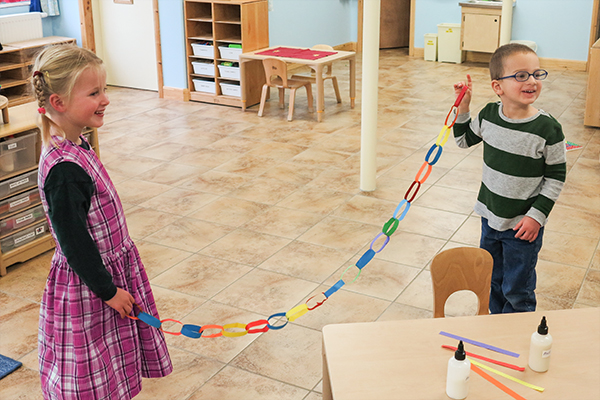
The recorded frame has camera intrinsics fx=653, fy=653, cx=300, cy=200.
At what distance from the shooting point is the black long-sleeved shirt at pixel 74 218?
1960mm

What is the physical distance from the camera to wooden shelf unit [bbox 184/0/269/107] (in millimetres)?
7645

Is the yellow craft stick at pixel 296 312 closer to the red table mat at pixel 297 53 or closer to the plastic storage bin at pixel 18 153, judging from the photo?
the plastic storage bin at pixel 18 153

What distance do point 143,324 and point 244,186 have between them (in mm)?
3031

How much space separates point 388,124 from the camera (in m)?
7.02

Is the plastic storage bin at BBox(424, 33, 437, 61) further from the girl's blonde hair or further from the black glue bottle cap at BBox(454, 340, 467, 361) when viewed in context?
the black glue bottle cap at BBox(454, 340, 467, 361)

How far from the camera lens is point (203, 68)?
802cm

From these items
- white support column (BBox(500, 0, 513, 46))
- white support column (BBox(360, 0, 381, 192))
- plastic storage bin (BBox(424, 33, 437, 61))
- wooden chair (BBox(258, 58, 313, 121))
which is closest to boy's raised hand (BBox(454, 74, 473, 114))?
white support column (BBox(360, 0, 381, 192))

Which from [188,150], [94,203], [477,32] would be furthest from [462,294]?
[477,32]

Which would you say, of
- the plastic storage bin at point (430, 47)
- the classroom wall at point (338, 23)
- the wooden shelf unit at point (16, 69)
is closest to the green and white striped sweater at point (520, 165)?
the classroom wall at point (338, 23)

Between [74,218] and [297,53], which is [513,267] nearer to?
[74,218]

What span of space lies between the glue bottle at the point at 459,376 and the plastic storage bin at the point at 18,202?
3188mm

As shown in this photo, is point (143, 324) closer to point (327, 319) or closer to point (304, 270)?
point (327, 319)

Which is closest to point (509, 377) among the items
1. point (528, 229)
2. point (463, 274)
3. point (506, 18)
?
point (463, 274)

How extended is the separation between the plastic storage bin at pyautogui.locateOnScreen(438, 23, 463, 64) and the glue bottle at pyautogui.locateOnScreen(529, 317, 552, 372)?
915 cm
